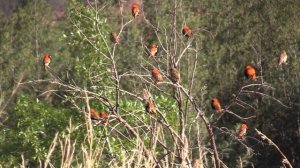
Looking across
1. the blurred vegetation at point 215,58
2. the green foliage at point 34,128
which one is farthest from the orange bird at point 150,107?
the blurred vegetation at point 215,58

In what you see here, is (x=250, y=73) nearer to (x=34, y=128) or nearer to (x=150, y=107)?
(x=150, y=107)

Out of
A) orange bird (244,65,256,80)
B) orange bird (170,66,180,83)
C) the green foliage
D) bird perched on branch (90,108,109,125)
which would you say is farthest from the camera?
the green foliage

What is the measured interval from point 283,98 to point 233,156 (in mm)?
3155

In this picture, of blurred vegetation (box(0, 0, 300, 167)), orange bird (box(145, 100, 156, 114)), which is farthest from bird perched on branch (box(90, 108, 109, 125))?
blurred vegetation (box(0, 0, 300, 167))

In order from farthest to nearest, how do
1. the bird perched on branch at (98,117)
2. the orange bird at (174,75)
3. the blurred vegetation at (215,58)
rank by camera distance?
1. the blurred vegetation at (215,58)
2. the orange bird at (174,75)
3. the bird perched on branch at (98,117)

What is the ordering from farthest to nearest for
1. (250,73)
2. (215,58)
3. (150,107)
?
(215,58) < (250,73) < (150,107)

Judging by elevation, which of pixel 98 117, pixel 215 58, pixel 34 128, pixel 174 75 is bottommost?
pixel 34 128

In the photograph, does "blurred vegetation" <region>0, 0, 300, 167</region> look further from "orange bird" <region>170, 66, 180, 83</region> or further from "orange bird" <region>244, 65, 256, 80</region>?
"orange bird" <region>170, 66, 180, 83</region>

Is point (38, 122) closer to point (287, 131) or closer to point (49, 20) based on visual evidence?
point (287, 131)

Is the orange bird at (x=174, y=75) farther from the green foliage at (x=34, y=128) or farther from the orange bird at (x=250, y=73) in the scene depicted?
the green foliage at (x=34, y=128)

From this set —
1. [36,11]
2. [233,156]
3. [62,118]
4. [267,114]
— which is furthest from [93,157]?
[36,11]

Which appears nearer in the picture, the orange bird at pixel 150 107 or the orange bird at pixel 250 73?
the orange bird at pixel 150 107

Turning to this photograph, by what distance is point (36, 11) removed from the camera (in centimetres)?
4109

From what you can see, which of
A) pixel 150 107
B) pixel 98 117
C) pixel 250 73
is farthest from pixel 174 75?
pixel 98 117
